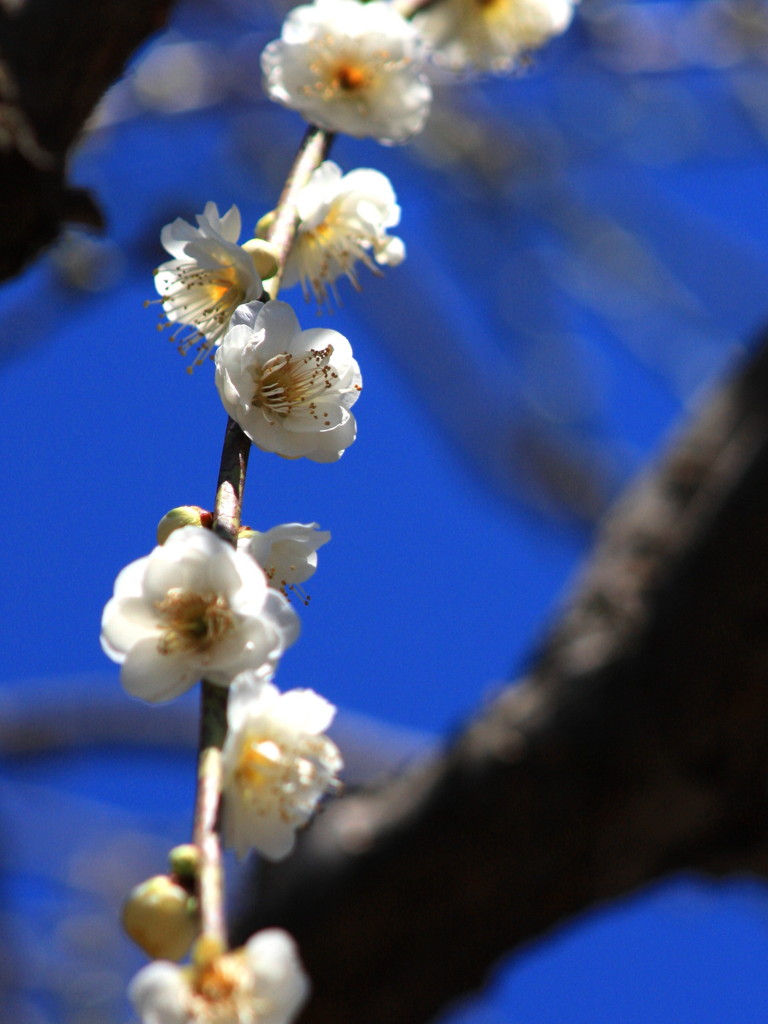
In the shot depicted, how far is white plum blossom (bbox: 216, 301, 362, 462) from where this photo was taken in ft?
2.15

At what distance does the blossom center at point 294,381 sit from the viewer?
693 millimetres

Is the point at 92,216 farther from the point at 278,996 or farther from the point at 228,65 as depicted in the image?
the point at 228,65

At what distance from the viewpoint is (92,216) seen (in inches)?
40.8

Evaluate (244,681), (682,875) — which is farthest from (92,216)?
(682,875)

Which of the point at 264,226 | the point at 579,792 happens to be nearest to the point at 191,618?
the point at 264,226

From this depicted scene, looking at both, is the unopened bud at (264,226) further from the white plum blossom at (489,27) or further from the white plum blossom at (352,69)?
the white plum blossom at (489,27)

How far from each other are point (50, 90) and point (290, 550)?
1.98ft

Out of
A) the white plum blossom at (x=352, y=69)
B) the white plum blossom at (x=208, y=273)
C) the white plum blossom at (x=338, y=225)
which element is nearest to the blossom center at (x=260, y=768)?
the white plum blossom at (x=208, y=273)

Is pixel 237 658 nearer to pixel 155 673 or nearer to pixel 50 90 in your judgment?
pixel 155 673

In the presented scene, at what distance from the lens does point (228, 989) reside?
457 millimetres

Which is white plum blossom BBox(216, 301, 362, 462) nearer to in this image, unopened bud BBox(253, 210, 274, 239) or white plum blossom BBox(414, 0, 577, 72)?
unopened bud BBox(253, 210, 274, 239)

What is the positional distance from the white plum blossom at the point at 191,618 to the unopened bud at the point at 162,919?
0.12 m

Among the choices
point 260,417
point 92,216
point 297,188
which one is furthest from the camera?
point 92,216

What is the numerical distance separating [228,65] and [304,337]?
2.48 metres
